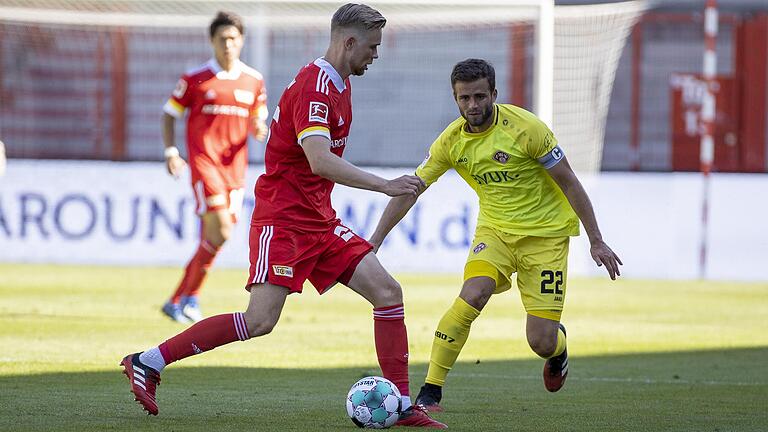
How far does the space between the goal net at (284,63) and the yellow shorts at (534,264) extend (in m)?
10.5

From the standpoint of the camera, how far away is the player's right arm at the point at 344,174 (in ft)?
20.0

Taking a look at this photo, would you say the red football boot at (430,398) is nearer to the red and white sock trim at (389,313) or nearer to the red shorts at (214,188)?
the red and white sock trim at (389,313)

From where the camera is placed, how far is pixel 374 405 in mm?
6414

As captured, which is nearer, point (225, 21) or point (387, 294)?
point (387, 294)

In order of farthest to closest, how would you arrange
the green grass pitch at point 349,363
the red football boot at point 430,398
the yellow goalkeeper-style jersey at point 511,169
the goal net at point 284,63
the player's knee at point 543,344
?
the goal net at point 284,63
the player's knee at point 543,344
the yellow goalkeeper-style jersey at point 511,169
the red football boot at point 430,398
the green grass pitch at point 349,363

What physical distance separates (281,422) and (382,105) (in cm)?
1572

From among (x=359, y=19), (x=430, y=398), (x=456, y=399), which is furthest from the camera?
(x=456, y=399)

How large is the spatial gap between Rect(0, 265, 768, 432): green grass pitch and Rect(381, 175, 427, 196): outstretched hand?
1.17 meters

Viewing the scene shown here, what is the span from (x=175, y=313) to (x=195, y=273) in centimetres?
39

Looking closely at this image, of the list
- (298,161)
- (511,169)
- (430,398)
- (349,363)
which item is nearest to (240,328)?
(298,161)

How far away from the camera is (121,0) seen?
68.4ft

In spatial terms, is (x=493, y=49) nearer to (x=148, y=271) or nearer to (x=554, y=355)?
(x=148, y=271)

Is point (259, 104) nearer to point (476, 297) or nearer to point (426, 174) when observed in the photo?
point (426, 174)

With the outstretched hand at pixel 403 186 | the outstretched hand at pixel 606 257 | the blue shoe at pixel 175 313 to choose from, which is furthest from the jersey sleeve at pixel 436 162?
the blue shoe at pixel 175 313
